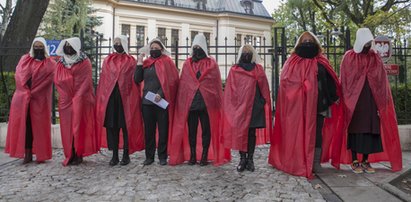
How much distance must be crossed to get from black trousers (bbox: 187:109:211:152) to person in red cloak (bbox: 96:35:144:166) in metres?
0.88

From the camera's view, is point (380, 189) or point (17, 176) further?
point (17, 176)

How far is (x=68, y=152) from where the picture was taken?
639 cm

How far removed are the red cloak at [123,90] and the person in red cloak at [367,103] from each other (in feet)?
10.5

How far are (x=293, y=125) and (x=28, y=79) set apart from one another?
4.25m

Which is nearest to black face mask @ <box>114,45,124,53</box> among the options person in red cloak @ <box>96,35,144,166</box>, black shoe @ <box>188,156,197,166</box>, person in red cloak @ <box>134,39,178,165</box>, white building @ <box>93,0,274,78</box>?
person in red cloak @ <box>96,35,144,166</box>

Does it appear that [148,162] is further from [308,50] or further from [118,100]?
[308,50]

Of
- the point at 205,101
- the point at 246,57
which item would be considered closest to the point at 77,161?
the point at 205,101

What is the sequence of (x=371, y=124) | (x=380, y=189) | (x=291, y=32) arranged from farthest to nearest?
(x=291, y=32), (x=371, y=124), (x=380, y=189)

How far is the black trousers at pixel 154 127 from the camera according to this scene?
6297mm

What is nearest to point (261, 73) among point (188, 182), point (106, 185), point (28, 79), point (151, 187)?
point (188, 182)

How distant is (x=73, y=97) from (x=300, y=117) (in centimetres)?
353

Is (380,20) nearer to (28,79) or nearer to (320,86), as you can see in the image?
(320,86)

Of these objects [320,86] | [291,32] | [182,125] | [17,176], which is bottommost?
[17,176]

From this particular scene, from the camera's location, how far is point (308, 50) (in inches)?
223
